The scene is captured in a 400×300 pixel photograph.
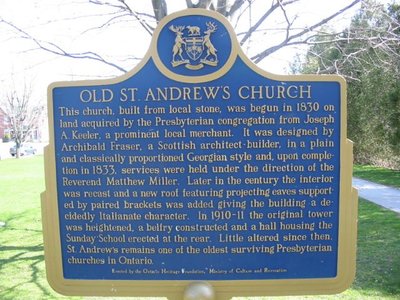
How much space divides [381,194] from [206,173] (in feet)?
35.1

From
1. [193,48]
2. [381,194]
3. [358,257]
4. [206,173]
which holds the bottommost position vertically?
[381,194]

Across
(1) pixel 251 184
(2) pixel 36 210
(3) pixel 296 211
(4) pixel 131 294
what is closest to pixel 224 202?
(1) pixel 251 184

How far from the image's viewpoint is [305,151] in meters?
2.75

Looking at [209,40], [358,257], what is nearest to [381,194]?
[358,257]

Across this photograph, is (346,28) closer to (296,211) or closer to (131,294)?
(296,211)

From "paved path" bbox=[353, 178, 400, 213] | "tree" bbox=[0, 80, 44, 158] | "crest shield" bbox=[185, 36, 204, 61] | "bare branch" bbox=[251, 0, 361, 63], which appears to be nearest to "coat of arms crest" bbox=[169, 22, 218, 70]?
"crest shield" bbox=[185, 36, 204, 61]

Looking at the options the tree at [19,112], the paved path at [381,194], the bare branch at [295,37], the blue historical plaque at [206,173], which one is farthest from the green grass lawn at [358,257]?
the tree at [19,112]

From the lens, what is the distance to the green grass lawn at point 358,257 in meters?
4.76

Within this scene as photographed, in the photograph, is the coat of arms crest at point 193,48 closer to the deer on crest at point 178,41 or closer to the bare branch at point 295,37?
the deer on crest at point 178,41

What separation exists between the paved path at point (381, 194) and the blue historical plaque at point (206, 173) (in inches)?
295

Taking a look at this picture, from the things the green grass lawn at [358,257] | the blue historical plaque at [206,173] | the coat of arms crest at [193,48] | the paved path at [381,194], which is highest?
the coat of arms crest at [193,48]

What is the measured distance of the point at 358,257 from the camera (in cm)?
609

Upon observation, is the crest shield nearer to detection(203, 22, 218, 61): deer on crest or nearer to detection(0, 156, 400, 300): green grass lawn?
detection(203, 22, 218, 61): deer on crest

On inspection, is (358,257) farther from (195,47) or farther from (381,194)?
(381,194)
